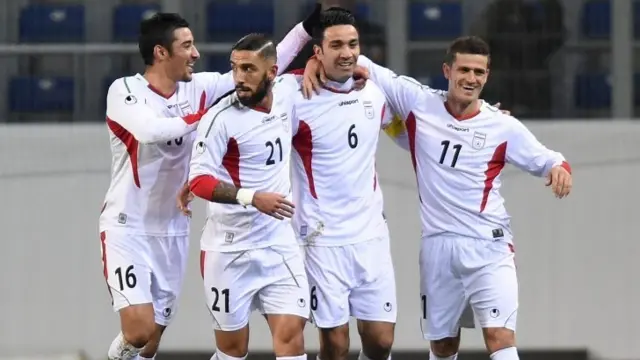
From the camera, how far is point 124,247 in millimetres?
8625

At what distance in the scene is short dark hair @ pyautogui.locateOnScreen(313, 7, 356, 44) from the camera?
27.8ft

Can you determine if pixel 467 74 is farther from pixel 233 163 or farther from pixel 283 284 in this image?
pixel 283 284

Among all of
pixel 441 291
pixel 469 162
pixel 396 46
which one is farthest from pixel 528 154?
pixel 396 46

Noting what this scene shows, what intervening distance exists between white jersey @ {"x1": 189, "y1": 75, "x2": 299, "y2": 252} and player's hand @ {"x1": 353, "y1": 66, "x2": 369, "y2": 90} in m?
0.46

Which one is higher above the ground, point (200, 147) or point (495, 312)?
point (200, 147)

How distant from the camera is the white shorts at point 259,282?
8219mm

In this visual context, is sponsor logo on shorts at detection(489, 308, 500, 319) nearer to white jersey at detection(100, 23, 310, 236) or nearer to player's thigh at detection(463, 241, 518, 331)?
player's thigh at detection(463, 241, 518, 331)

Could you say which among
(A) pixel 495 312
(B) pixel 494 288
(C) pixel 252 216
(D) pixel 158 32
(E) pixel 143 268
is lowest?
(A) pixel 495 312

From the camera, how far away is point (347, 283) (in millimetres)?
8523

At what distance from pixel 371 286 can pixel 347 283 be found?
0.43 feet

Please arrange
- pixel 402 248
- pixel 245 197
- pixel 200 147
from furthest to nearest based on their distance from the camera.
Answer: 1. pixel 402 248
2. pixel 200 147
3. pixel 245 197

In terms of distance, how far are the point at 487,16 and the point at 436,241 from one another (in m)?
2.88

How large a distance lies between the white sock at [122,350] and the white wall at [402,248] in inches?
98.2

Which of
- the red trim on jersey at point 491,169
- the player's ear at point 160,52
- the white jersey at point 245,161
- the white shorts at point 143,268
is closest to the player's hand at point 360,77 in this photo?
the white jersey at point 245,161
